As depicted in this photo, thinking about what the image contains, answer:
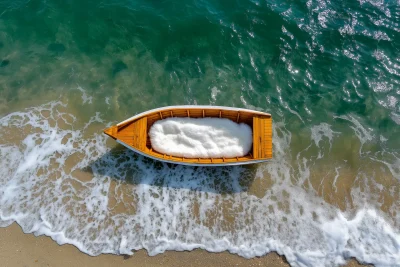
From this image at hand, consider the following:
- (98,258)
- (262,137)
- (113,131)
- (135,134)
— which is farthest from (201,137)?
(98,258)

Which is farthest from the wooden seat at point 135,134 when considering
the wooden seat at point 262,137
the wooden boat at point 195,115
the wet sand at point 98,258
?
the wooden seat at point 262,137

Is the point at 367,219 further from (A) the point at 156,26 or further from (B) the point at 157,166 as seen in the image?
(A) the point at 156,26

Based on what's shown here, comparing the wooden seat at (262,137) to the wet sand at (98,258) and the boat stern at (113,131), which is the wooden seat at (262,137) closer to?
the wet sand at (98,258)

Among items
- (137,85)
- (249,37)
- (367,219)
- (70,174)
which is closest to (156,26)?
(137,85)

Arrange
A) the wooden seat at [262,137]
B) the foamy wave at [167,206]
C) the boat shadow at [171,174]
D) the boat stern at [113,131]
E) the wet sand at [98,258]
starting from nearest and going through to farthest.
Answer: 1. the wet sand at [98,258]
2. the foamy wave at [167,206]
3. the wooden seat at [262,137]
4. the boat stern at [113,131]
5. the boat shadow at [171,174]

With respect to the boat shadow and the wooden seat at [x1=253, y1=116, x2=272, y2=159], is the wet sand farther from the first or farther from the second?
the wooden seat at [x1=253, y1=116, x2=272, y2=159]

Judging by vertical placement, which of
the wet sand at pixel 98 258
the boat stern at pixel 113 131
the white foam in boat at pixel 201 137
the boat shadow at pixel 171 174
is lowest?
the wet sand at pixel 98 258
